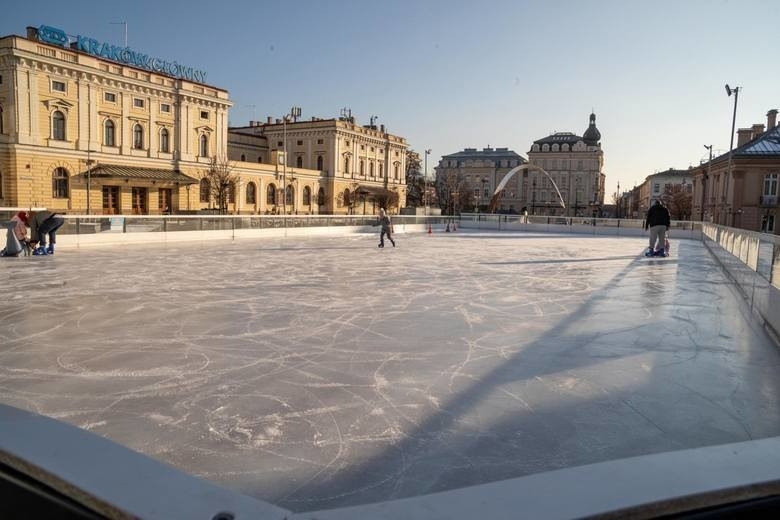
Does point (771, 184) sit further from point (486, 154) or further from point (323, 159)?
point (486, 154)

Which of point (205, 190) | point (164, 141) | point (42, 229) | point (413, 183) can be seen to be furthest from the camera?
point (413, 183)

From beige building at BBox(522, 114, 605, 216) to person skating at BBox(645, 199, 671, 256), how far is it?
9177 centimetres

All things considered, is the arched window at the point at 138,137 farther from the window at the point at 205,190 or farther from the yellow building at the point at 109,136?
the window at the point at 205,190

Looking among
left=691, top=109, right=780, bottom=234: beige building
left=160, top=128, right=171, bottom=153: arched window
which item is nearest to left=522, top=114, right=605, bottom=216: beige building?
left=691, top=109, right=780, bottom=234: beige building

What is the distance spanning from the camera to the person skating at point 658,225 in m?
18.2

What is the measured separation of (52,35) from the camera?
1770 inches

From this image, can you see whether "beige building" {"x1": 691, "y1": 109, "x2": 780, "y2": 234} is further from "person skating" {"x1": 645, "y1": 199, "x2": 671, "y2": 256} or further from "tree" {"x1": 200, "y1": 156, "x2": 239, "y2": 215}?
"tree" {"x1": 200, "y1": 156, "x2": 239, "y2": 215}

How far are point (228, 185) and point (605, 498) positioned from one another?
2198 inches

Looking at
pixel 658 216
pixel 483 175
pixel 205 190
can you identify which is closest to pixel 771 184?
pixel 658 216

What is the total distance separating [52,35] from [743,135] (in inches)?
2462

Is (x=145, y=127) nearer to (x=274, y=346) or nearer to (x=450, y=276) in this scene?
(x=450, y=276)

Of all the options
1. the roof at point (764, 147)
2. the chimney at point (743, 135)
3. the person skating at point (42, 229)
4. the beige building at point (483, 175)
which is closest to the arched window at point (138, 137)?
the person skating at point (42, 229)

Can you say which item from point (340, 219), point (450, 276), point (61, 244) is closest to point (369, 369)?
point (450, 276)

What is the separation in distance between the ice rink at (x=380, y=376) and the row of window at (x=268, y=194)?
→ 45711 millimetres
